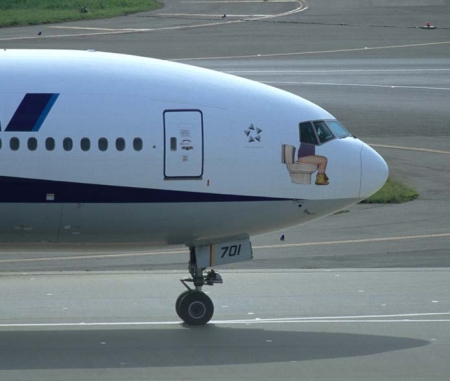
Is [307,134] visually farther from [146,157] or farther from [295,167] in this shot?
[146,157]

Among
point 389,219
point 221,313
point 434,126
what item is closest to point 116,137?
point 221,313

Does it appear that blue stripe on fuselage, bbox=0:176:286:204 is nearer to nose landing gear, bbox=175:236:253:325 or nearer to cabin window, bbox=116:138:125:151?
cabin window, bbox=116:138:125:151

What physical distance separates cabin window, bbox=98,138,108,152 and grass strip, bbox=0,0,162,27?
49.1m

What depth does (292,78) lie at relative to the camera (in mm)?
46969

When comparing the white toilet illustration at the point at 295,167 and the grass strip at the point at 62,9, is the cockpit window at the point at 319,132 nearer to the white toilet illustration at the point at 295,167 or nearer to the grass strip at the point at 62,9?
the white toilet illustration at the point at 295,167

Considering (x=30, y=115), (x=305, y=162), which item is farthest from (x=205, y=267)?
(x=30, y=115)

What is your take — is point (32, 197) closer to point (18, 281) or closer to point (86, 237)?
point (86, 237)

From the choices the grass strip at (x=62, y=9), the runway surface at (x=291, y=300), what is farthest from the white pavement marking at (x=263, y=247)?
the grass strip at (x=62, y=9)

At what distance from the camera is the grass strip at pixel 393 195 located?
2806 centimetres

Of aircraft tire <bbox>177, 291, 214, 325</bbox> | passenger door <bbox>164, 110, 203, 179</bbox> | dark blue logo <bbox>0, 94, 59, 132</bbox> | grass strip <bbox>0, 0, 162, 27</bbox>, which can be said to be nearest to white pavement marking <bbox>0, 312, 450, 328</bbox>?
aircraft tire <bbox>177, 291, 214, 325</bbox>

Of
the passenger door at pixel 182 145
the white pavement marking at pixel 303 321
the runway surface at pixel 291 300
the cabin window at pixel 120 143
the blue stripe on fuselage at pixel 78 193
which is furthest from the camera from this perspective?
the white pavement marking at pixel 303 321

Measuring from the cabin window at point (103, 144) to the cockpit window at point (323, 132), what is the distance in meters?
3.06

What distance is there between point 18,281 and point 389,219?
393 inches

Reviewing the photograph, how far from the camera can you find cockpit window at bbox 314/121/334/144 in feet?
51.5
